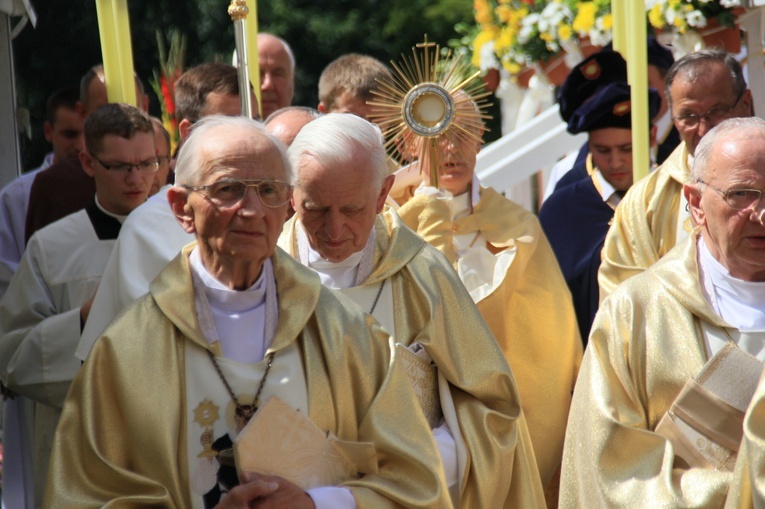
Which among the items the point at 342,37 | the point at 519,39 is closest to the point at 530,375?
the point at 519,39

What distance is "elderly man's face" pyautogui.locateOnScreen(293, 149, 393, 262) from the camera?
13.9 ft

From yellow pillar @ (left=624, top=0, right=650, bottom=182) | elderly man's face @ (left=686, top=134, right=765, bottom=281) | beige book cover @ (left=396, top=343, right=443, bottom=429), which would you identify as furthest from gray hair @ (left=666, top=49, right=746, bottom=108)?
beige book cover @ (left=396, top=343, right=443, bottom=429)

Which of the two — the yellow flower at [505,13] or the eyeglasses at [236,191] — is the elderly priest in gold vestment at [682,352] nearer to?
the eyeglasses at [236,191]

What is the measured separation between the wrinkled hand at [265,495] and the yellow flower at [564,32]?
511 centimetres

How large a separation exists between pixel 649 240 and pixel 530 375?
2.38 feet

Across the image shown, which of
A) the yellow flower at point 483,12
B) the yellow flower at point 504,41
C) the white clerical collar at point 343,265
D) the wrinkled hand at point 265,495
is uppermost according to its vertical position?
the yellow flower at point 483,12

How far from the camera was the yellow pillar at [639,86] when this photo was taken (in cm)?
543

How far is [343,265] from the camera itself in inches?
178

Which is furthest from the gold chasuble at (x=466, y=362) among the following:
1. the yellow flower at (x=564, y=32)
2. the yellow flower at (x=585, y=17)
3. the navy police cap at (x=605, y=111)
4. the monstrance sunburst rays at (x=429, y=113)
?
the yellow flower at (x=564, y=32)

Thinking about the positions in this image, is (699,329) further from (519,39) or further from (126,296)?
(519,39)

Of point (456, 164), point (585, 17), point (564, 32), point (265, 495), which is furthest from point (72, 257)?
point (564, 32)

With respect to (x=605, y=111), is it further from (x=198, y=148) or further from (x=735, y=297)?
(x=198, y=148)

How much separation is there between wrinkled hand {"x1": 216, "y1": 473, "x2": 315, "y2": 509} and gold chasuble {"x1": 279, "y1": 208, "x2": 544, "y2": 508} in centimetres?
84

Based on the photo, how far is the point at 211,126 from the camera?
3752mm
